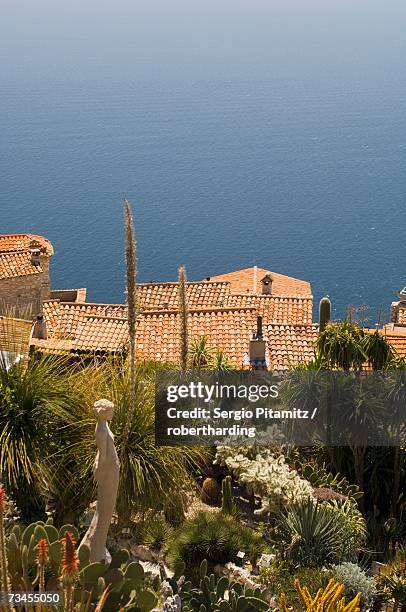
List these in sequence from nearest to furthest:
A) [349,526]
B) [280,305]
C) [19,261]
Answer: [349,526] → [280,305] → [19,261]

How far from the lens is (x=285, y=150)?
135500mm

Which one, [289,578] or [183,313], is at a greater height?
[183,313]

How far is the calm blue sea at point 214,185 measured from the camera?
92188mm

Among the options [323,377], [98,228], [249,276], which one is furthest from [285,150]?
[323,377]

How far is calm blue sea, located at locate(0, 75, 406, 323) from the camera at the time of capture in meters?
92.2

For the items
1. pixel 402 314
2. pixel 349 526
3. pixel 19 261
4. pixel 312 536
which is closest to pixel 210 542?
pixel 312 536

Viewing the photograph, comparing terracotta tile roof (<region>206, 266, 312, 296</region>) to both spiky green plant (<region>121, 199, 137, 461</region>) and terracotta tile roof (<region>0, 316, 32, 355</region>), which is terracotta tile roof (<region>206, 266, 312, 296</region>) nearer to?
terracotta tile roof (<region>0, 316, 32, 355</region>)

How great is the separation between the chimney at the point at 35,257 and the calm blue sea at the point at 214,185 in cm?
4654

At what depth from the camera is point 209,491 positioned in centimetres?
1372

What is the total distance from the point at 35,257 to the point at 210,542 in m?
22.9

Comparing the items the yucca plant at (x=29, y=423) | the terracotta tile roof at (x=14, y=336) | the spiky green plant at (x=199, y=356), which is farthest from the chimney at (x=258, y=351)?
the yucca plant at (x=29, y=423)

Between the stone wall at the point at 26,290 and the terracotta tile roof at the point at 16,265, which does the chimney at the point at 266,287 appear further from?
the terracotta tile roof at the point at 16,265

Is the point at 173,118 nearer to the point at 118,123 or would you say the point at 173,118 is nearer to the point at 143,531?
the point at 118,123

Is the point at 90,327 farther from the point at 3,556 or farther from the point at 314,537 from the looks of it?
the point at 3,556
